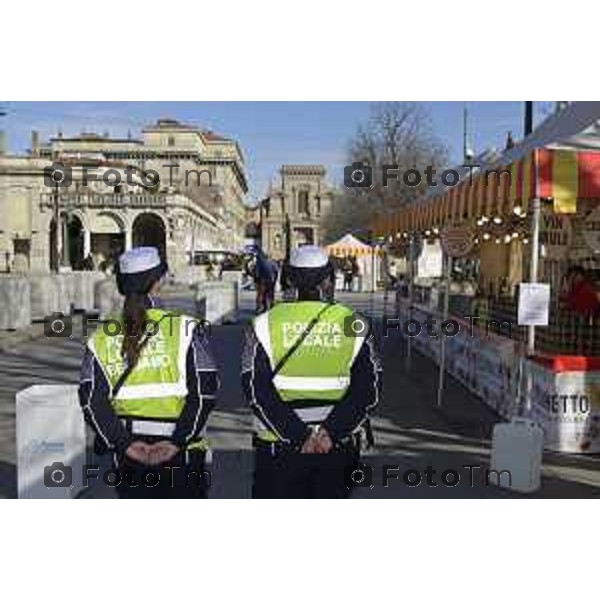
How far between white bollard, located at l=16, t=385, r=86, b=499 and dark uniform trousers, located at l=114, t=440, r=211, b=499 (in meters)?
2.43

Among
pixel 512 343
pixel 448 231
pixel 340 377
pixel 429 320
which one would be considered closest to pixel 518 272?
pixel 429 320

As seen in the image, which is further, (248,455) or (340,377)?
(248,455)

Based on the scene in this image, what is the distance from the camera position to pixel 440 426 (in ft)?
28.6

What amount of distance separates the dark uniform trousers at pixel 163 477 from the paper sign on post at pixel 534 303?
4791 mm

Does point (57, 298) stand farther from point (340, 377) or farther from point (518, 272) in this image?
point (340, 377)

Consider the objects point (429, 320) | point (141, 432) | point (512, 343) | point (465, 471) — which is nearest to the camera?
point (141, 432)

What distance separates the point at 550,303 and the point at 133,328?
8462 millimetres

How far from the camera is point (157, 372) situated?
3.29 meters

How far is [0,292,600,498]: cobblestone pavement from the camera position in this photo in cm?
626

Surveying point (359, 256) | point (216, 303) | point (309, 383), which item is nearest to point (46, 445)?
point (309, 383)

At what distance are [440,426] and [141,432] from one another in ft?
19.4

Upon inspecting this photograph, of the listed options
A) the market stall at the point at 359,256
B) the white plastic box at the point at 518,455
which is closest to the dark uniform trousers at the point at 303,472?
the white plastic box at the point at 518,455

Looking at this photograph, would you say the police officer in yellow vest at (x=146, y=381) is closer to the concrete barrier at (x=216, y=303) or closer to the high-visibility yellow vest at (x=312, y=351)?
the high-visibility yellow vest at (x=312, y=351)

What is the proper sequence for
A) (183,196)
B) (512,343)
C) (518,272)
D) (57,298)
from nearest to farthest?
(512,343)
(518,272)
(57,298)
(183,196)
